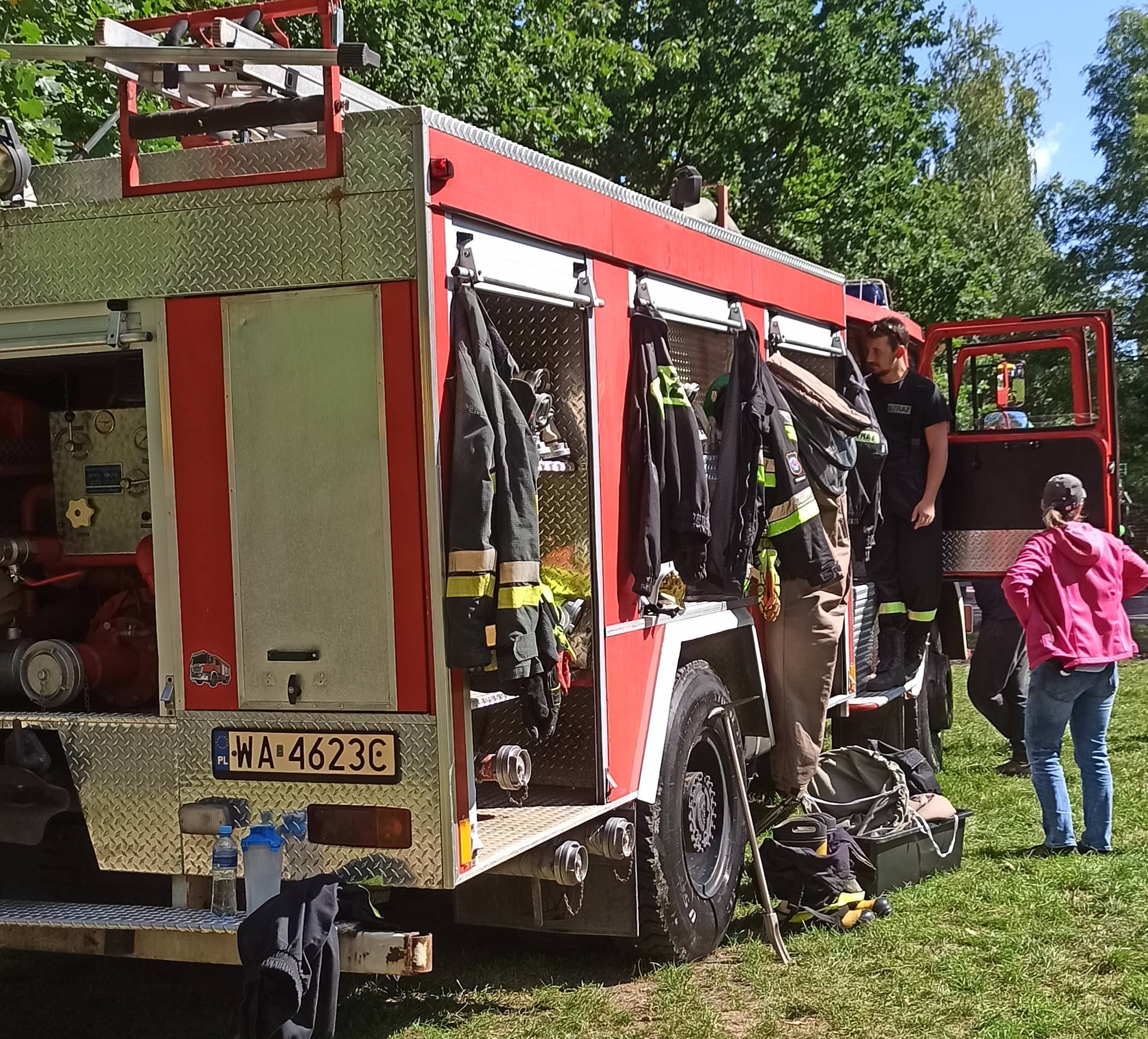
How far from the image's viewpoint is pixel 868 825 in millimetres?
6414

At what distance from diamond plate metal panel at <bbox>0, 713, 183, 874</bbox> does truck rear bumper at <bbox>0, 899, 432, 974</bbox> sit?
17cm

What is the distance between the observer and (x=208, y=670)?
431 cm

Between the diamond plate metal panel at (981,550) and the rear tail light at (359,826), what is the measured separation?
5.11 m

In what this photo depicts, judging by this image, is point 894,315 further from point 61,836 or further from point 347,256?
point 61,836

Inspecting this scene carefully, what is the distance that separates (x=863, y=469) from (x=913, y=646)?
53.0 inches

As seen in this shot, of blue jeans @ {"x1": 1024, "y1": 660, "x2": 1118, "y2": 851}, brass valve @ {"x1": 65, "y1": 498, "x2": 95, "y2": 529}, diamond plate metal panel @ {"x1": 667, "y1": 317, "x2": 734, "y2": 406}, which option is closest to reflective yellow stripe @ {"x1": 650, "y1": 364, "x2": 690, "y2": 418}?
diamond plate metal panel @ {"x1": 667, "y1": 317, "x2": 734, "y2": 406}

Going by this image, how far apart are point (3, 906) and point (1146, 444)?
2573 centimetres

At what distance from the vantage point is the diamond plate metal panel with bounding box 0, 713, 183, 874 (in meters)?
4.37

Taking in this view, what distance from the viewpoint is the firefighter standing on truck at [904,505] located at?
8.25 m

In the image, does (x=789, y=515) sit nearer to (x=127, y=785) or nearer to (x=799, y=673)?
(x=799, y=673)

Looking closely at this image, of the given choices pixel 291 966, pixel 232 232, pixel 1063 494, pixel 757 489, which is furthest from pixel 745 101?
pixel 291 966

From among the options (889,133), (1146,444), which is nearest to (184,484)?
(889,133)

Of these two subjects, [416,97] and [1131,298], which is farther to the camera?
[1131,298]

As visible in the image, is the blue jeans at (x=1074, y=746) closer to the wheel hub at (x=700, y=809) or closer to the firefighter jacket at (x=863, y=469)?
the firefighter jacket at (x=863, y=469)
